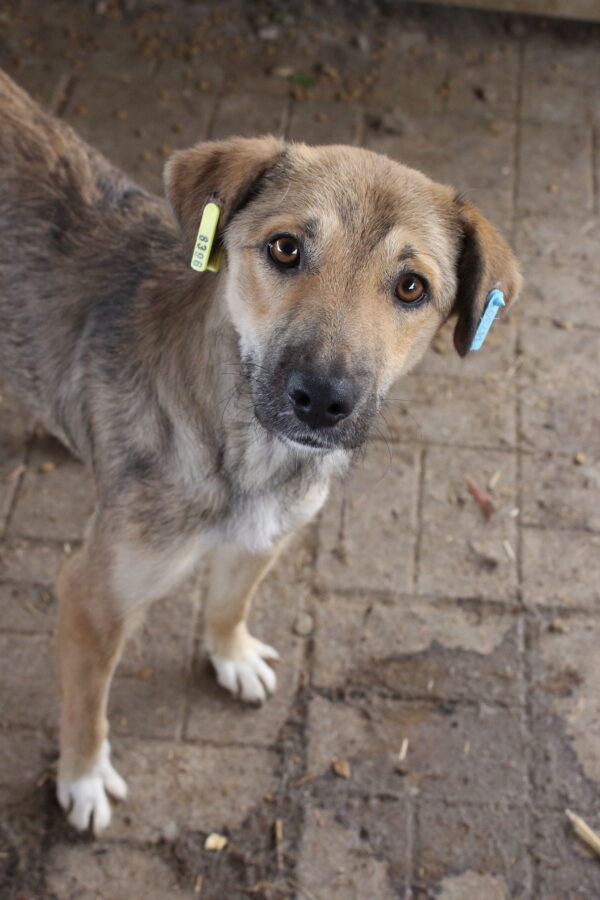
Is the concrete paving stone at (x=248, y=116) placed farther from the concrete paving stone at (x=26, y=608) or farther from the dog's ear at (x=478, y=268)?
the dog's ear at (x=478, y=268)

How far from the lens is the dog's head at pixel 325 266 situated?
8.79 feet

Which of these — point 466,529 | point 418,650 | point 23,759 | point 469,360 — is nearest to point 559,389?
point 469,360

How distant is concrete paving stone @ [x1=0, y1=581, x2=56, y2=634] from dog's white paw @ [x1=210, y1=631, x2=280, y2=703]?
0.70m

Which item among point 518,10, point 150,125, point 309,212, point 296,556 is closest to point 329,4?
point 518,10

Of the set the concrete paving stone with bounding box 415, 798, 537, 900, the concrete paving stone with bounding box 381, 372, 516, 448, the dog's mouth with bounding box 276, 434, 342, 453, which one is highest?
the dog's mouth with bounding box 276, 434, 342, 453

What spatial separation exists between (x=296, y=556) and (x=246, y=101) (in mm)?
3192

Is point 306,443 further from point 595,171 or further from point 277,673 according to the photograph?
point 595,171

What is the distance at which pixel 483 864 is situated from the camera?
360 cm

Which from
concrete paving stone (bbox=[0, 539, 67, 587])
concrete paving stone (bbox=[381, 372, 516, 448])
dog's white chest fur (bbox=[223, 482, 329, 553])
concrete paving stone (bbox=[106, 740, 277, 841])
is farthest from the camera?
concrete paving stone (bbox=[381, 372, 516, 448])

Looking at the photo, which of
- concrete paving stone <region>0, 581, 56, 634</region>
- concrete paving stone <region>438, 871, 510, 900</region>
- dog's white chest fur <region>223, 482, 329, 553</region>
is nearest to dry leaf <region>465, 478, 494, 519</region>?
dog's white chest fur <region>223, 482, 329, 553</region>

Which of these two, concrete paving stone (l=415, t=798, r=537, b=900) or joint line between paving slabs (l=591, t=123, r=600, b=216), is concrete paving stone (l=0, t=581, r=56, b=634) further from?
joint line between paving slabs (l=591, t=123, r=600, b=216)

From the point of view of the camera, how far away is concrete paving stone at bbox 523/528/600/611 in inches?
171

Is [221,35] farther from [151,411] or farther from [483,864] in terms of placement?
[483,864]

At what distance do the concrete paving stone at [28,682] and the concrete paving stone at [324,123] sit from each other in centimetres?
340
